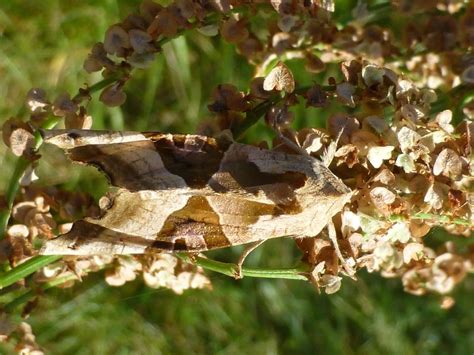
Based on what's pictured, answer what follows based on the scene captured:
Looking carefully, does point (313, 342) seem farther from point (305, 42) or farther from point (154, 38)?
point (154, 38)

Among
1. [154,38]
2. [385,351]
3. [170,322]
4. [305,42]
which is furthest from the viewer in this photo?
[385,351]

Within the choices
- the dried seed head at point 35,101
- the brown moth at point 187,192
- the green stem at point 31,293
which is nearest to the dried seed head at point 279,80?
the brown moth at point 187,192

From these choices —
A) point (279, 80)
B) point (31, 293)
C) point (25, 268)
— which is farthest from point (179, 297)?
point (279, 80)

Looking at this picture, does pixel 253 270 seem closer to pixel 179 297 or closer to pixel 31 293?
pixel 31 293

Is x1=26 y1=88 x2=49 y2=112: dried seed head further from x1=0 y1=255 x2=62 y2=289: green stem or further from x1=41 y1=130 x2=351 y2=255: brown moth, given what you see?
x1=0 y1=255 x2=62 y2=289: green stem

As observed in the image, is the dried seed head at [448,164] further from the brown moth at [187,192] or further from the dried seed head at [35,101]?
the dried seed head at [35,101]

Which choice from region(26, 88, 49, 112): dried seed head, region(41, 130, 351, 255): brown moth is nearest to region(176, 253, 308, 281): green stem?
region(41, 130, 351, 255): brown moth

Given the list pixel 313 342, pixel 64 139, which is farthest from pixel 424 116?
pixel 313 342
